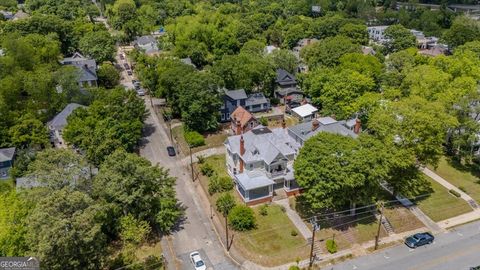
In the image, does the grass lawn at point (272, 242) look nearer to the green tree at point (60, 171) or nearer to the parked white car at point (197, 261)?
the parked white car at point (197, 261)

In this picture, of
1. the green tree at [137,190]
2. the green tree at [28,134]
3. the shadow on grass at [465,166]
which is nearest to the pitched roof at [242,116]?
the green tree at [137,190]

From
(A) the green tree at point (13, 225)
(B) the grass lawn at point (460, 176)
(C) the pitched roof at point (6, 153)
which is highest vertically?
(A) the green tree at point (13, 225)

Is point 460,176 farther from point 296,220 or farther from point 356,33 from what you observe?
point 356,33

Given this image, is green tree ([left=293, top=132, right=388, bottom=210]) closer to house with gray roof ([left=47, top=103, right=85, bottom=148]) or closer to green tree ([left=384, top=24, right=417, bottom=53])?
house with gray roof ([left=47, top=103, right=85, bottom=148])

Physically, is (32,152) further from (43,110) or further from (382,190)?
(382,190)

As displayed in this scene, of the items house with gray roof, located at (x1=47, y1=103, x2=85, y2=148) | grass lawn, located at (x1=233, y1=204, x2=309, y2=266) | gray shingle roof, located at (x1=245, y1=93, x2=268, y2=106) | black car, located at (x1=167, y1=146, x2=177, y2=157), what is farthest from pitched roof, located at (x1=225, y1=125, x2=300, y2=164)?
house with gray roof, located at (x1=47, y1=103, x2=85, y2=148)

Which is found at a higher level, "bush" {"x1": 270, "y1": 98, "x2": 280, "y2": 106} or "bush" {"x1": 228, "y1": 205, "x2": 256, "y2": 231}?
"bush" {"x1": 228, "y1": 205, "x2": 256, "y2": 231}

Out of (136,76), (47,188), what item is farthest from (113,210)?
(136,76)
